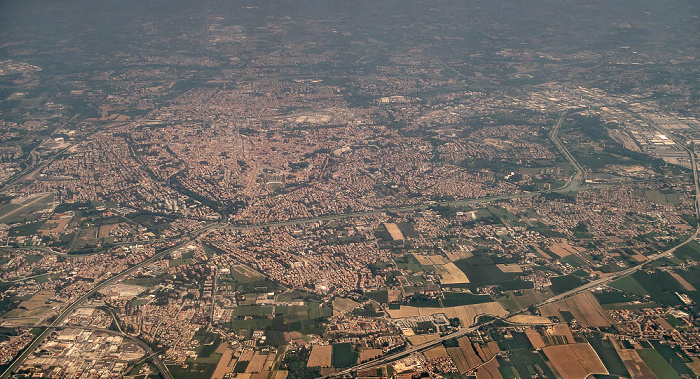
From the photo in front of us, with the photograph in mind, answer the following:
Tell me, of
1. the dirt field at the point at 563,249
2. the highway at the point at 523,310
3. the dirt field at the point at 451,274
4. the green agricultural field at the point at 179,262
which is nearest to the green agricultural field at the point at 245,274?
the green agricultural field at the point at 179,262

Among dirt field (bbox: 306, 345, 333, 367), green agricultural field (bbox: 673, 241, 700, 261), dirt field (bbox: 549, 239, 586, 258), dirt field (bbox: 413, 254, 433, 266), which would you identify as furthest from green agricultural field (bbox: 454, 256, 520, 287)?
green agricultural field (bbox: 673, 241, 700, 261)

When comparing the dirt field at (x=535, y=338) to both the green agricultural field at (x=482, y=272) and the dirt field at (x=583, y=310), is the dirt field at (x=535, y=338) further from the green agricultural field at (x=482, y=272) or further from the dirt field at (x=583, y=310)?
the green agricultural field at (x=482, y=272)

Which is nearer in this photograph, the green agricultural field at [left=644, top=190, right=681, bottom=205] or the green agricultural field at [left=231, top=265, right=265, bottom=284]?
the green agricultural field at [left=231, top=265, right=265, bottom=284]

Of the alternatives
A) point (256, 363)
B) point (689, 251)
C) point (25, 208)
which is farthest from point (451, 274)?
point (25, 208)

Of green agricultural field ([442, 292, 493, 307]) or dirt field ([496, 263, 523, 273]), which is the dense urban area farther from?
dirt field ([496, 263, 523, 273])

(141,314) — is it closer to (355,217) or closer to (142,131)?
(355,217)
